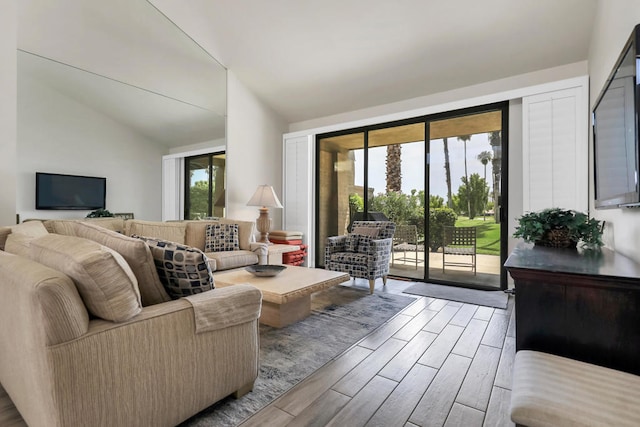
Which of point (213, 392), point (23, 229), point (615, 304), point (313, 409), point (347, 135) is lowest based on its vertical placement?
point (313, 409)

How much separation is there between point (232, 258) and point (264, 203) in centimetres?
109

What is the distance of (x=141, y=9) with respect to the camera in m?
3.59

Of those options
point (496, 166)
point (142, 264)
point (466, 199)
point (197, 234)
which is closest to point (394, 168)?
point (466, 199)

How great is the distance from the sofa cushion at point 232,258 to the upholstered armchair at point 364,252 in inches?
38.4

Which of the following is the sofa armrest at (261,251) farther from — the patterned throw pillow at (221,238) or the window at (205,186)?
the window at (205,186)

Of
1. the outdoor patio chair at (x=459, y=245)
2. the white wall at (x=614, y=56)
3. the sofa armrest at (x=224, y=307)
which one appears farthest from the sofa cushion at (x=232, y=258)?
the white wall at (x=614, y=56)

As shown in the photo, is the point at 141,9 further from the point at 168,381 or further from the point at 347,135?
the point at 168,381

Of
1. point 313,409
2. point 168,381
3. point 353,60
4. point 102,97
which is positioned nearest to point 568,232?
point 313,409

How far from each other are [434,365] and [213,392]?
136cm

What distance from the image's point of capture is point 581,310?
1.15 m

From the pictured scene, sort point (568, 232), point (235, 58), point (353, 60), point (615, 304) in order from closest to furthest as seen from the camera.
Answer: point (615, 304)
point (568, 232)
point (353, 60)
point (235, 58)

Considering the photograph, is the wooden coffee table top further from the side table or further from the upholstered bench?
the upholstered bench

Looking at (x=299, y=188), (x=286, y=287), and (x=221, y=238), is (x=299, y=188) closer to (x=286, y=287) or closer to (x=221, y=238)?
(x=221, y=238)

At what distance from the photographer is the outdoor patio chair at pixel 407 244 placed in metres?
4.42
